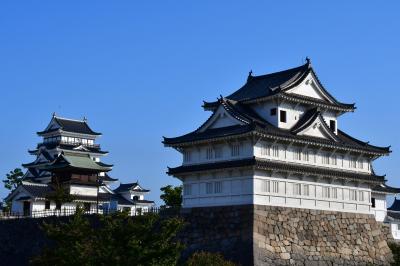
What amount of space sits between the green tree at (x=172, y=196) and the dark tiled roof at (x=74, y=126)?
24.7 m

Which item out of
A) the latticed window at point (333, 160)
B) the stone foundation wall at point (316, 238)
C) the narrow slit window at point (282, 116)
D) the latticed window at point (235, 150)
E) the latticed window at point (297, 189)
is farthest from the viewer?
the latticed window at point (333, 160)

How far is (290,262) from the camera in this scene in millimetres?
43438

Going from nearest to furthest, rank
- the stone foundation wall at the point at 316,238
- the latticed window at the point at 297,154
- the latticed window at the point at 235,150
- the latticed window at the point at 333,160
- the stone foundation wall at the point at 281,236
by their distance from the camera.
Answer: the stone foundation wall at the point at 281,236 → the stone foundation wall at the point at 316,238 → the latticed window at the point at 235,150 → the latticed window at the point at 297,154 → the latticed window at the point at 333,160

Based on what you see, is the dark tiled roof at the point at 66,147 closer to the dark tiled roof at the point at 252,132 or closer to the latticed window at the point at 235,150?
the dark tiled roof at the point at 252,132

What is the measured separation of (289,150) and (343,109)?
7257mm

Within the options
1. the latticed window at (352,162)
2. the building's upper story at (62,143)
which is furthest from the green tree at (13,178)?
the latticed window at (352,162)

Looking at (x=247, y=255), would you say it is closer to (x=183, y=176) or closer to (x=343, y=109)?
(x=183, y=176)

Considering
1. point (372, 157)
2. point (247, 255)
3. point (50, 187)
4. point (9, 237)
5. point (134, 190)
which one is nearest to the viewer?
point (247, 255)

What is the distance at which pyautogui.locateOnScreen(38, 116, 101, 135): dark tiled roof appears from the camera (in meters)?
86.1

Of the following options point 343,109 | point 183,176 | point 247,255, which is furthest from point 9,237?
point 343,109

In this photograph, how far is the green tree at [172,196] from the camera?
6438 cm

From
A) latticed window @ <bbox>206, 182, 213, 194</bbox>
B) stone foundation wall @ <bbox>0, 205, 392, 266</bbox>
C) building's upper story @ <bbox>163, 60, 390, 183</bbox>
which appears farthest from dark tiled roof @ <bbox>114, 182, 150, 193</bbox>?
latticed window @ <bbox>206, 182, 213, 194</bbox>

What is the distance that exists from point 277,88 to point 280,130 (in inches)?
112

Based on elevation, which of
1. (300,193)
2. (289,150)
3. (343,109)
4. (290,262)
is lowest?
(290,262)
